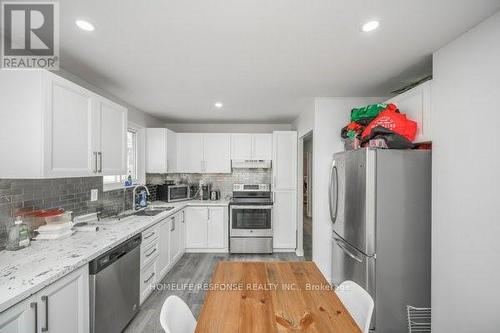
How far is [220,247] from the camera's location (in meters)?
4.02

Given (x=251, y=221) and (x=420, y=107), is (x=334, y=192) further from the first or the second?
(x=251, y=221)

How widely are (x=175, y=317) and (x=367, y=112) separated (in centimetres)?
243

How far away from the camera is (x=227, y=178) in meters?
4.67

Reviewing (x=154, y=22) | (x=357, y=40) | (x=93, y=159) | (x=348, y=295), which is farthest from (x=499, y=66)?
(x=93, y=159)

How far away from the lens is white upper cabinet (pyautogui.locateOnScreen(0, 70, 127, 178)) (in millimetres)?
1552

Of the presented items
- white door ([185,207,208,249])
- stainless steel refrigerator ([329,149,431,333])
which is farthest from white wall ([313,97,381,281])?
white door ([185,207,208,249])

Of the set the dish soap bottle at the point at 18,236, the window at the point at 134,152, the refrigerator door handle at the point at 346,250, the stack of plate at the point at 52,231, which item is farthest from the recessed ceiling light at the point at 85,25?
the refrigerator door handle at the point at 346,250

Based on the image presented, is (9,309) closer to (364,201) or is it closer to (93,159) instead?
(93,159)

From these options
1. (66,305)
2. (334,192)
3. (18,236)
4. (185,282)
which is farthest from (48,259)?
(334,192)

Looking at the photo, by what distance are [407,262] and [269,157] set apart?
109 inches

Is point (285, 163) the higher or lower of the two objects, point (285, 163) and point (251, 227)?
the higher

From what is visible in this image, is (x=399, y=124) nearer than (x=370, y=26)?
No

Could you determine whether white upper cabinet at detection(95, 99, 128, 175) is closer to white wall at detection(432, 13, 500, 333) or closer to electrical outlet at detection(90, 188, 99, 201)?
electrical outlet at detection(90, 188, 99, 201)

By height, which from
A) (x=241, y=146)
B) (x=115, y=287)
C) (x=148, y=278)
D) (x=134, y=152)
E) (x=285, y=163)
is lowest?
(x=148, y=278)
